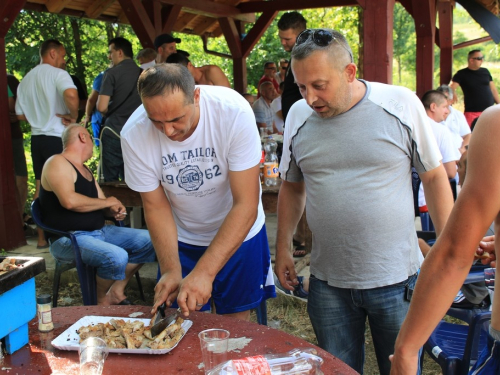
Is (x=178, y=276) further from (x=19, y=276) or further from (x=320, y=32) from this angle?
(x=320, y=32)

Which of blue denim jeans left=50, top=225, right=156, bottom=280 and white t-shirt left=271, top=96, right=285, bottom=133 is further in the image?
white t-shirt left=271, top=96, right=285, bottom=133

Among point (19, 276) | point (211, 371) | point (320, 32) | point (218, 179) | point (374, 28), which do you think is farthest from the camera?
point (374, 28)

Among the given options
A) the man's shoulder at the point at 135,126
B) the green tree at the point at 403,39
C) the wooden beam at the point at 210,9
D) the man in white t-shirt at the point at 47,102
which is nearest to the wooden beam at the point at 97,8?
the wooden beam at the point at 210,9

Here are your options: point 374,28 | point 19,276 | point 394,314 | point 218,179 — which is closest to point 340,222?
point 394,314

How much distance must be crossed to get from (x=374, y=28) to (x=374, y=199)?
3.61 metres

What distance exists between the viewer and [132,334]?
1914 mm

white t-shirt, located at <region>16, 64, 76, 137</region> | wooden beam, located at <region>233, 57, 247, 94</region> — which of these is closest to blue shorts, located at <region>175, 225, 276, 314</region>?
white t-shirt, located at <region>16, 64, 76, 137</region>

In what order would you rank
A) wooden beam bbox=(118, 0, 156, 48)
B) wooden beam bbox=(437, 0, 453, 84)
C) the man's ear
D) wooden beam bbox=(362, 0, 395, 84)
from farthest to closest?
wooden beam bbox=(437, 0, 453, 84) → wooden beam bbox=(118, 0, 156, 48) → wooden beam bbox=(362, 0, 395, 84) → the man's ear

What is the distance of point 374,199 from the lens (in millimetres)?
2105

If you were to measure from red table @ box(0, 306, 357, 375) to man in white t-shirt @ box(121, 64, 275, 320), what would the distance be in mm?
220

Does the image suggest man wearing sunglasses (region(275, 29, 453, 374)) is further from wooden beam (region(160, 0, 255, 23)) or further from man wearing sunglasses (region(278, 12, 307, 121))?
wooden beam (region(160, 0, 255, 23))

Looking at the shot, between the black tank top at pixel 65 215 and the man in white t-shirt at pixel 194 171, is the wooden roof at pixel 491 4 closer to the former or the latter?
the black tank top at pixel 65 215

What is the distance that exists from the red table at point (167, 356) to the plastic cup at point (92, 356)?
0.09 metres

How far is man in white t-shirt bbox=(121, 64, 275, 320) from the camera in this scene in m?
2.15
